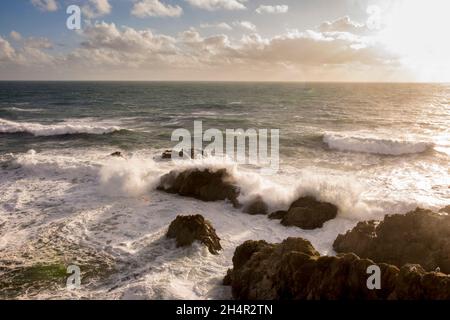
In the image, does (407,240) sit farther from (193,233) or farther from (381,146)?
(381,146)

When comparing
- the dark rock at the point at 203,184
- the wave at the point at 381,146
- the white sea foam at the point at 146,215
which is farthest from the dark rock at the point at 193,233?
the wave at the point at 381,146

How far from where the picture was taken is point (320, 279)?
329 inches

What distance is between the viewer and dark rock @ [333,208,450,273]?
10852 mm

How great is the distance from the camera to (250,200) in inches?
680

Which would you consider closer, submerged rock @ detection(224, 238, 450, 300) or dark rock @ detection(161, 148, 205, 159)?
submerged rock @ detection(224, 238, 450, 300)

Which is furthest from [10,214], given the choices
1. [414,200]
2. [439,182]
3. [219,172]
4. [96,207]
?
[439,182]

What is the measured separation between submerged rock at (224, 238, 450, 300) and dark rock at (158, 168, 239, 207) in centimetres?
846

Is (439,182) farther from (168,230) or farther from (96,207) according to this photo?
(96,207)

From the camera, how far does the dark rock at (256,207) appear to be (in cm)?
1678

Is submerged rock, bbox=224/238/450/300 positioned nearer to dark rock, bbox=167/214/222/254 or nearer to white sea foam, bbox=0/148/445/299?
white sea foam, bbox=0/148/445/299

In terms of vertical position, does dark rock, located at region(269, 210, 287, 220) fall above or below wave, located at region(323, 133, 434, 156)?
below

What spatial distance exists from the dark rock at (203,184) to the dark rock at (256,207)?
95 cm

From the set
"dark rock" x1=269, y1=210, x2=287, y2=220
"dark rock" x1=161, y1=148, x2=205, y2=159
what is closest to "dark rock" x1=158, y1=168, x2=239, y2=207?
"dark rock" x1=269, y1=210, x2=287, y2=220

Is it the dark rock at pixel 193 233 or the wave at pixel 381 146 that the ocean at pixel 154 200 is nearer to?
the wave at pixel 381 146
